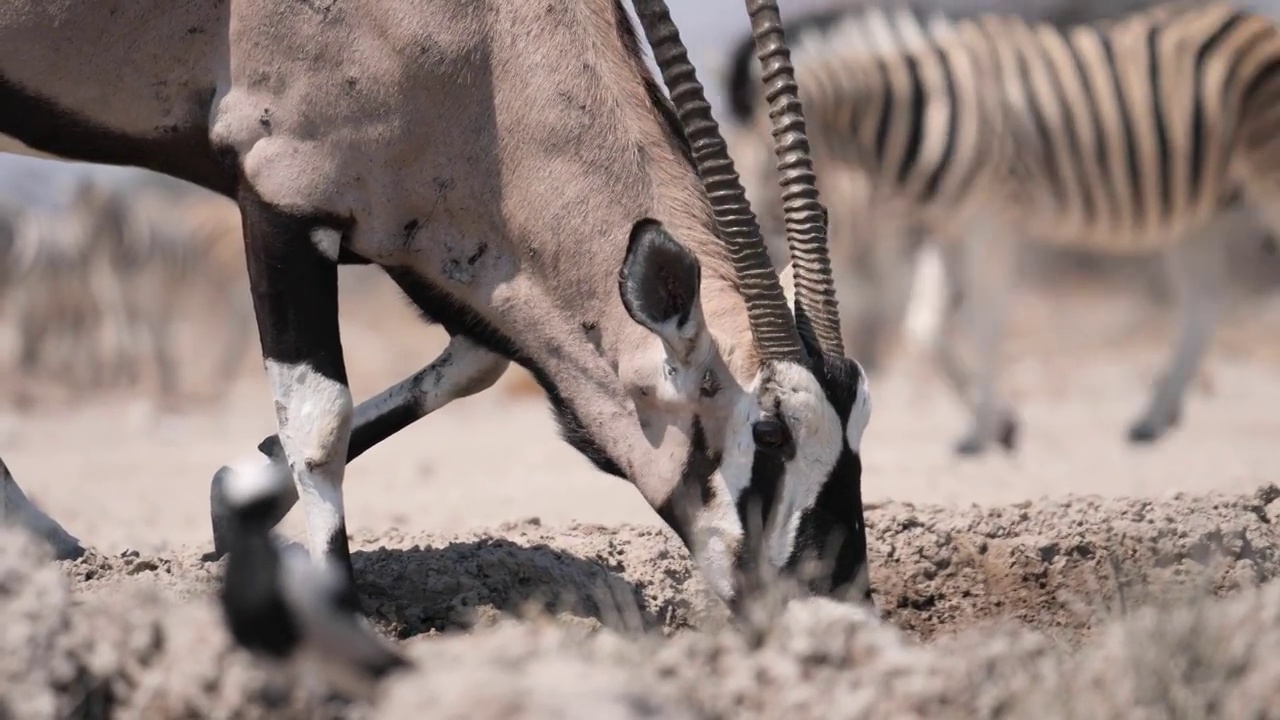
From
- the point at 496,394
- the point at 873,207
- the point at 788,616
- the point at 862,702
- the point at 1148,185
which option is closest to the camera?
the point at 862,702

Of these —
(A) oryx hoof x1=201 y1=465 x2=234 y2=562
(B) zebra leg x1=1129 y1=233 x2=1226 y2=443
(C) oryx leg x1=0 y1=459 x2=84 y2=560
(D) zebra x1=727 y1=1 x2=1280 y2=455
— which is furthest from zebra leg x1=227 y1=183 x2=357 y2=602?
(B) zebra leg x1=1129 y1=233 x2=1226 y2=443

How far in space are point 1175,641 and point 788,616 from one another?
674 mm

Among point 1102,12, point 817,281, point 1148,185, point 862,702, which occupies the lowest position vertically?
point 862,702

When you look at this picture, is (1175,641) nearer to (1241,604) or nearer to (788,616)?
(1241,604)

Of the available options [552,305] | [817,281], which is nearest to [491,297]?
[552,305]

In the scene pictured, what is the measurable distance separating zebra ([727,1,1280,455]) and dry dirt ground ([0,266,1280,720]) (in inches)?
45.0

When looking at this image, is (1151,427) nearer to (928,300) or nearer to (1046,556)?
(928,300)

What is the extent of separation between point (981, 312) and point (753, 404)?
284 inches

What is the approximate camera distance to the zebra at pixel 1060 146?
11.0 m

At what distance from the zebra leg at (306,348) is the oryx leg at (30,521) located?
94 cm

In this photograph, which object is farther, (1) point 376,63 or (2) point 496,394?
(2) point 496,394

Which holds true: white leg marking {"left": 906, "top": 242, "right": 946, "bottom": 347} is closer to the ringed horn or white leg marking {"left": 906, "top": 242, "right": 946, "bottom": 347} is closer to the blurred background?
the blurred background

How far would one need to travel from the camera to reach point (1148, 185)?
1124cm

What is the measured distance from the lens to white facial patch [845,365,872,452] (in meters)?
4.11
